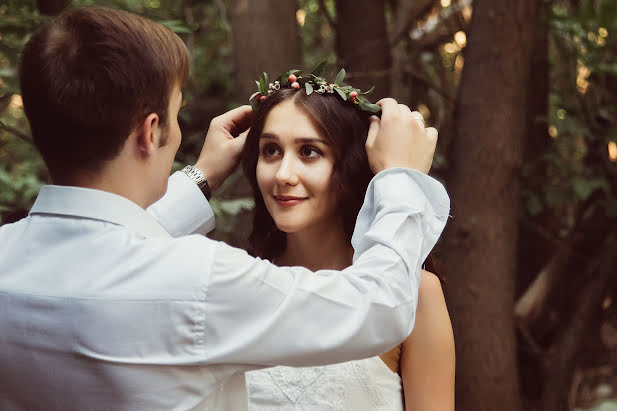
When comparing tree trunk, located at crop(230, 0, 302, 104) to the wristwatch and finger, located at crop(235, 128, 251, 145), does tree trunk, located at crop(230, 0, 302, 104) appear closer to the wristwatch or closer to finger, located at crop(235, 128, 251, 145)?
finger, located at crop(235, 128, 251, 145)

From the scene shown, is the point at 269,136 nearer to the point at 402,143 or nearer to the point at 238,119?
the point at 238,119

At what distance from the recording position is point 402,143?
1683mm

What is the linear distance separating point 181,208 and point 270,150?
1.32 feet

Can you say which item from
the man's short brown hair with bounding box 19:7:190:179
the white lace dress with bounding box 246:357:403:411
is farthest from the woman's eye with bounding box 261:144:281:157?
the man's short brown hair with bounding box 19:7:190:179

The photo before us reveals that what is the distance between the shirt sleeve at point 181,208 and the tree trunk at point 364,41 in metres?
2.23

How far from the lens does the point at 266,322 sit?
1318 millimetres

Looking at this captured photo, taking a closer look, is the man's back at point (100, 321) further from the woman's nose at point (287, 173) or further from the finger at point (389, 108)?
the woman's nose at point (287, 173)

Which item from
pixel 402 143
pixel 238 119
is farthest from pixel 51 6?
pixel 402 143

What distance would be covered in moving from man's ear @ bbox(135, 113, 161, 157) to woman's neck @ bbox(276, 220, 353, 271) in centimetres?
104

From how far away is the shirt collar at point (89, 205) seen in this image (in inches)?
54.9

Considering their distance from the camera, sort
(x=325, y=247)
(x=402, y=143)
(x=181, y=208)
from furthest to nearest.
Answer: (x=325, y=247), (x=181, y=208), (x=402, y=143)

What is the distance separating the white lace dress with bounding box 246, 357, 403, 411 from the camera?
2.13 meters

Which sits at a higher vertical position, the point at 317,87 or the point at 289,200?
the point at 317,87

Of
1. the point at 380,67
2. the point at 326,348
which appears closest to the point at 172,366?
the point at 326,348
